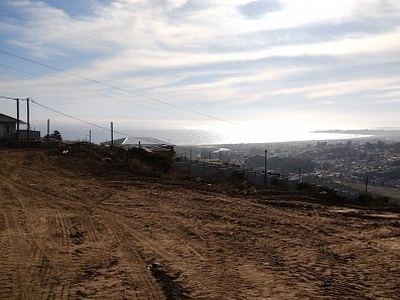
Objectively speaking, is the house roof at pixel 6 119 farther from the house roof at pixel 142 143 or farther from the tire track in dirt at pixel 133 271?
the tire track in dirt at pixel 133 271

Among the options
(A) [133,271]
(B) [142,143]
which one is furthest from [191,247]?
(B) [142,143]

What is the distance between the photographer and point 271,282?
23.4 feet

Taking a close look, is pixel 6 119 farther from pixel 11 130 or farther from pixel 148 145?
pixel 148 145

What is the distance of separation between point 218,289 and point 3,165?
21.6 meters

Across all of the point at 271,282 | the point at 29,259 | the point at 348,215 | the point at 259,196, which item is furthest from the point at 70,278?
the point at 259,196

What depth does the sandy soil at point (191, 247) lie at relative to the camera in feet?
22.6

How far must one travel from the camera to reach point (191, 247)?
9250 mm

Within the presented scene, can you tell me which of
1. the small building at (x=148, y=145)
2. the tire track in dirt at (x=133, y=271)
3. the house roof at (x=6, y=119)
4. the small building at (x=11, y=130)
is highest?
the house roof at (x=6, y=119)

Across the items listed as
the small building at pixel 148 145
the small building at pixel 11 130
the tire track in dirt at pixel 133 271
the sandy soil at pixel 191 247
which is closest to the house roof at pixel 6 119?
the small building at pixel 11 130

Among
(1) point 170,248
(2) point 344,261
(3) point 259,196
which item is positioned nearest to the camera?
(2) point 344,261

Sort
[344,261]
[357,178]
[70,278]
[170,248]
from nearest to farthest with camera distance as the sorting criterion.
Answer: [70,278] → [344,261] → [170,248] → [357,178]

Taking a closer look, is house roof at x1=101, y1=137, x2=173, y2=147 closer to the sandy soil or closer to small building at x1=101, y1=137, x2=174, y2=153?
small building at x1=101, y1=137, x2=174, y2=153

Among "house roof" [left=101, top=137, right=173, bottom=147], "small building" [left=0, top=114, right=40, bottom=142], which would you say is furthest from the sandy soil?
"small building" [left=0, top=114, right=40, bottom=142]

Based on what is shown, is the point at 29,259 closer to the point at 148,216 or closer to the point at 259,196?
the point at 148,216
